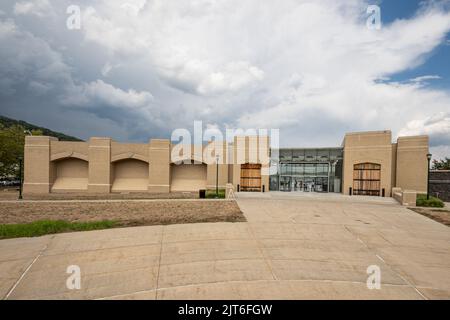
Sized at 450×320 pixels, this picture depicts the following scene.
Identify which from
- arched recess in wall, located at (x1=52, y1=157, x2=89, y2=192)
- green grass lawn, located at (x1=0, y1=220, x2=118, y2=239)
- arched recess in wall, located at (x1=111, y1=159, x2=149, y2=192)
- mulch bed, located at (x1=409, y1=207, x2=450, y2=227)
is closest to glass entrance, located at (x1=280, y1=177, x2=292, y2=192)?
mulch bed, located at (x1=409, y1=207, x2=450, y2=227)

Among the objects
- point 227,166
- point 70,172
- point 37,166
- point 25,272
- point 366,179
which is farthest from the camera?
point 70,172

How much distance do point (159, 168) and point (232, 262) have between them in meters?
26.8

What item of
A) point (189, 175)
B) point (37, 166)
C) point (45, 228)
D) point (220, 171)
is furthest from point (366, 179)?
point (37, 166)

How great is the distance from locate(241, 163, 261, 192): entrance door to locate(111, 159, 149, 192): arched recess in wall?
44.4 feet

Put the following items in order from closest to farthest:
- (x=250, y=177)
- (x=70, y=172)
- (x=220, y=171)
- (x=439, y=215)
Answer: (x=439, y=215) < (x=250, y=177) < (x=220, y=171) < (x=70, y=172)

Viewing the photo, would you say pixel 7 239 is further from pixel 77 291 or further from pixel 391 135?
pixel 391 135

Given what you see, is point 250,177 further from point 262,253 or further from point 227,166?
point 262,253

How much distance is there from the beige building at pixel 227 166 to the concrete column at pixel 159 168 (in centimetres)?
13

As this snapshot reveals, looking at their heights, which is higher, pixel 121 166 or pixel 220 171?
pixel 121 166

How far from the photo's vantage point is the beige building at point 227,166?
26.3 m

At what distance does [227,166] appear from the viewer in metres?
31.8
